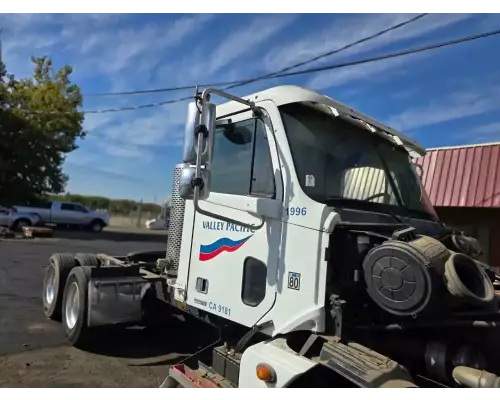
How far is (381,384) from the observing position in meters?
2.49

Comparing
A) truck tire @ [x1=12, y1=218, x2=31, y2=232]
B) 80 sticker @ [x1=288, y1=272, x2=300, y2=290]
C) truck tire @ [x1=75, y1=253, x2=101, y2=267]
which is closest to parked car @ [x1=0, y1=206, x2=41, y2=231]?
truck tire @ [x1=12, y1=218, x2=31, y2=232]

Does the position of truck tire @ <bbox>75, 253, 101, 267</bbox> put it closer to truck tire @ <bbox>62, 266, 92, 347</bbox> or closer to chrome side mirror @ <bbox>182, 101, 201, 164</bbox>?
truck tire @ <bbox>62, 266, 92, 347</bbox>

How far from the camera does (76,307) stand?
5.08m

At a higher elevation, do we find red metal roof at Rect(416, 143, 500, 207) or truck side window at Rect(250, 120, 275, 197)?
red metal roof at Rect(416, 143, 500, 207)

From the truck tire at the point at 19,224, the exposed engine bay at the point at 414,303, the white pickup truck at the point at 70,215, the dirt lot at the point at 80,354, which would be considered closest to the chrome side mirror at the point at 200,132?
the exposed engine bay at the point at 414,303

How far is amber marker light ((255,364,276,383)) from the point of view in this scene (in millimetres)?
2789

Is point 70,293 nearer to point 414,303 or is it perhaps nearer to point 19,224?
point 414,303

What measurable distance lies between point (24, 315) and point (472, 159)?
931cm

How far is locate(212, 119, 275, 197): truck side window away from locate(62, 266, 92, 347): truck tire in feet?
7.03

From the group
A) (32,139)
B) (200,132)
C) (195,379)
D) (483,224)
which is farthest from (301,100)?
(32,139)

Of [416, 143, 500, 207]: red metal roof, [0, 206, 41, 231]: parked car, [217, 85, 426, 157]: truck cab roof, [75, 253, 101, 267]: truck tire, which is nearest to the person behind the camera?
[217, 85, 426, 157]: truck cab roof

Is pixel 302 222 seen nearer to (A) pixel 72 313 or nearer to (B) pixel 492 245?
(A) pixel 72 313
